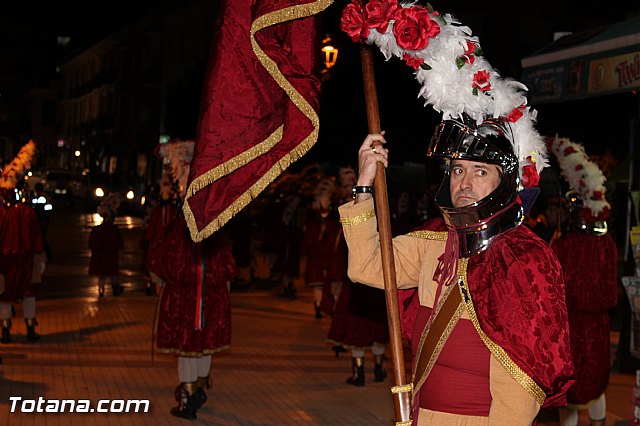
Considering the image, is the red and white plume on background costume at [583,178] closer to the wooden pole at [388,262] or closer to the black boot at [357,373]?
the black boot at [357,373]

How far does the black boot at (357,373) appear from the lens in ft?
34.3

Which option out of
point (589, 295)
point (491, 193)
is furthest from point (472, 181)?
point (589, 295)

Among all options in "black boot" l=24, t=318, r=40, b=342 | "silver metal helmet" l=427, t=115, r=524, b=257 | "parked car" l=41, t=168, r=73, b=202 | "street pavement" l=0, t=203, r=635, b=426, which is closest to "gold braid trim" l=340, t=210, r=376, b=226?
"silver metal helmet" l=427, t=115, r=524, b=257

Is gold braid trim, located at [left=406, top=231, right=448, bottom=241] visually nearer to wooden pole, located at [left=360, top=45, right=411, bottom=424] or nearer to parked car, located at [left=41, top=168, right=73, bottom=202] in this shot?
wooden pole, located at [left=360, top=45, right=411, bottom=424]

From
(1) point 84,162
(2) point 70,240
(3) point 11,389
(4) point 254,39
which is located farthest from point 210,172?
(1) point 84,162

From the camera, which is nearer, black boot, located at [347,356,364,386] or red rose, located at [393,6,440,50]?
red rose, located at [393,6,440,50]

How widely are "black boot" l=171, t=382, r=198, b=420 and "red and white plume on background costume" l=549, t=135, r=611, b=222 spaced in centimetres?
373

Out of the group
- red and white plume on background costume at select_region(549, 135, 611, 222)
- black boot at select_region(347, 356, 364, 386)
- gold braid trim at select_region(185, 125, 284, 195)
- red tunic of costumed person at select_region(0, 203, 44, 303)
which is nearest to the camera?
gold braid trim at select_region(185, 125, 284, 195)

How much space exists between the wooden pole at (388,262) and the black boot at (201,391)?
5.25 metres

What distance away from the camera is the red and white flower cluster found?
12.6 feet

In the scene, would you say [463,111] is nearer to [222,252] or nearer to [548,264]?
[548,264]

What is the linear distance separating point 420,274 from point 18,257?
339 inches

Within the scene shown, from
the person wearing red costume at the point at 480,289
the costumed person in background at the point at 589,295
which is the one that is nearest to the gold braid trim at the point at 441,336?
the person wearing red costume at the point at 480,289

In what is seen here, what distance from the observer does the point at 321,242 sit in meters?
14.9
